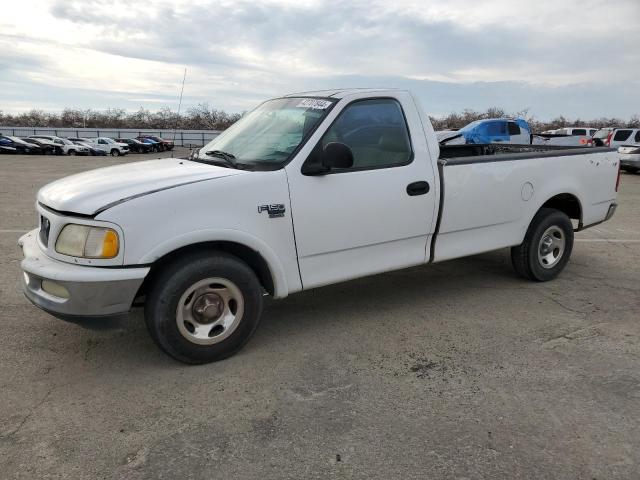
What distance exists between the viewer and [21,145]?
39.2m

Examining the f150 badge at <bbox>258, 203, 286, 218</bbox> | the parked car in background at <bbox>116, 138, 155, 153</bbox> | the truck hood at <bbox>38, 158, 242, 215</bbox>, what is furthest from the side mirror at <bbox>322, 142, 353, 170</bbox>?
the parked car in background at <bbox>116, 138, 155, 153</bbox>

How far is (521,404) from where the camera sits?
3.10 meters

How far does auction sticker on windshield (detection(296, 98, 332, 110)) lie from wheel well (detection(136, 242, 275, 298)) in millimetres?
1274

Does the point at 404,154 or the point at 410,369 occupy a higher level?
the point at 404,154

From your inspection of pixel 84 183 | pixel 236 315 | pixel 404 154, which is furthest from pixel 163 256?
pixel 404 154

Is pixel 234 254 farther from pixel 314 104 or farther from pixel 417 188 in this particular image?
pixel 417 188

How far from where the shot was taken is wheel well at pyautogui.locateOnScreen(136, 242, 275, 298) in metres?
3.39

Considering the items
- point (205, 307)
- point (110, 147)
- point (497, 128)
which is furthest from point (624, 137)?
point (110, 147)

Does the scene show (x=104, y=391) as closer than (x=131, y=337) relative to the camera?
Yes

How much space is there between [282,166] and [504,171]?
7.30 feet

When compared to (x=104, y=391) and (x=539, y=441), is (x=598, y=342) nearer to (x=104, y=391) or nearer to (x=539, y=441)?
(x=539, y=441)

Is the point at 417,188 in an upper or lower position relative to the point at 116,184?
lower

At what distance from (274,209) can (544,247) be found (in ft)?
10.5

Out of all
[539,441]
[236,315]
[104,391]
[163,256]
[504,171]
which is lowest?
[539,441]
